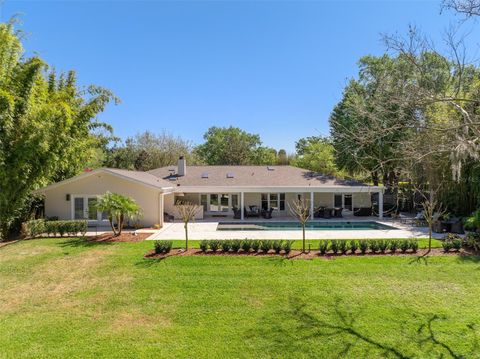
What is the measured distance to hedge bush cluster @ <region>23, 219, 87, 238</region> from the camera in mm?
16438

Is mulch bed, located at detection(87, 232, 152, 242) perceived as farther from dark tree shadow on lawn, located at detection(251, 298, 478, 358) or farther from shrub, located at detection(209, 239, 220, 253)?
dark tree shadow on lawn, located at detection(251, 298, 478, 358)

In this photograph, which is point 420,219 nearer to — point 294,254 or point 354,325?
point 294,254

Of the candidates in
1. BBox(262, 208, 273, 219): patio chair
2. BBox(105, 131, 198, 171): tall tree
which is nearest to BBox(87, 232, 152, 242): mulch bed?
Result: BBox(262, 208, 273, 219): patio chair

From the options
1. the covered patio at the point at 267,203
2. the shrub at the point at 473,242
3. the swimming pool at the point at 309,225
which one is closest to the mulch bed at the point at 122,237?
the swimming pool at the point at 309,225

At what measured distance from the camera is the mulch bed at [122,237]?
15.5 m

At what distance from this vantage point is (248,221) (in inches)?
938

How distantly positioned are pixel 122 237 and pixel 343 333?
1253cm

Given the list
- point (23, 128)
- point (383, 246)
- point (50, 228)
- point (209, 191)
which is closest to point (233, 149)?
point (209, 191)

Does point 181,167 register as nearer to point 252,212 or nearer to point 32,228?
point 252,212

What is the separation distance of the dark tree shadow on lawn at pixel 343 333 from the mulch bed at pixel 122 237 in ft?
33.1

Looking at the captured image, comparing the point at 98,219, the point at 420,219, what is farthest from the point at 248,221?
the point at 420,219

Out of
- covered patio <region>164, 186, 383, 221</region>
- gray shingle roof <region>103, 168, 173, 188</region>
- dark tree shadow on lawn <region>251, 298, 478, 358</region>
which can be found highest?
gray shingle roof <region>103, 168, 173, 188</region>

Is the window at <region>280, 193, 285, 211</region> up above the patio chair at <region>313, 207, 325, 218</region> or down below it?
above

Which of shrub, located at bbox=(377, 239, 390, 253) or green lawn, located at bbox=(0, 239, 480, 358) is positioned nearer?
green lawn, located at bbox=(0, 239, 480, 358)
